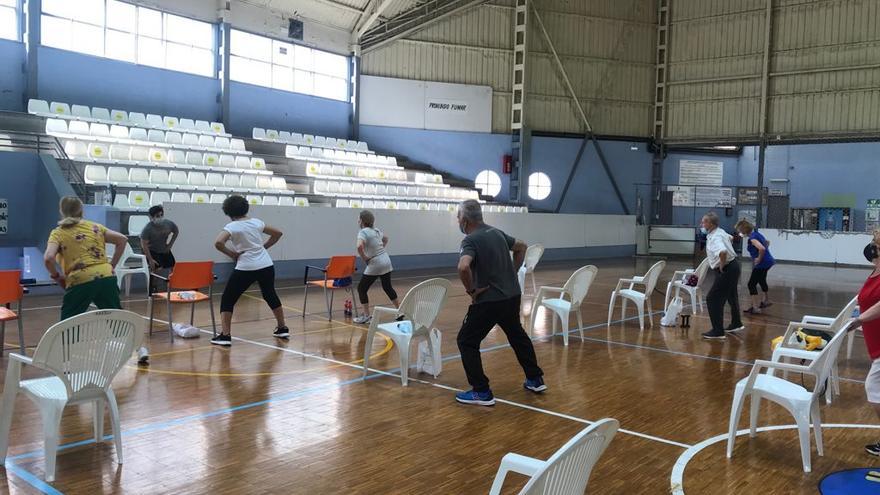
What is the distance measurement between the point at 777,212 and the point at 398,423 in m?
24.0

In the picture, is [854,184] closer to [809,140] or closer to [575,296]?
[809,140]

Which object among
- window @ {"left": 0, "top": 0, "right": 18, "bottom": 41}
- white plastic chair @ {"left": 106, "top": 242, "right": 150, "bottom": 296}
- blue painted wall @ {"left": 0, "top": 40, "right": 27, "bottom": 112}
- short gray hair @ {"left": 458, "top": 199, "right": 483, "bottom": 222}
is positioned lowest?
white plastic chair @ {"left": 106, "top": 242, "right": 150, "bottom": 296}

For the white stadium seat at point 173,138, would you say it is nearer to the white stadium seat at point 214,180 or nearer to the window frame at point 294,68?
the white stadium seat at point 214,180

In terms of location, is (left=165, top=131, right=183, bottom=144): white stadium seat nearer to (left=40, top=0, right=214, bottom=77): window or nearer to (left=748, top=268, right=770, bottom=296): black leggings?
(left=40, top=0, right=214, bottom=77): window

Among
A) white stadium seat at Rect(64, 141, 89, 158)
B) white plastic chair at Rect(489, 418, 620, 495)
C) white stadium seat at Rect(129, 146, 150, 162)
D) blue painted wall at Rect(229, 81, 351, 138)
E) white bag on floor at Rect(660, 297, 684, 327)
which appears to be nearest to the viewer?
white plastic chair at Rect(489, 418, 620, 495)

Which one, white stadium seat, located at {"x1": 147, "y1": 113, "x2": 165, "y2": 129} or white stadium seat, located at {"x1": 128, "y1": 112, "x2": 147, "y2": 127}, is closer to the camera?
white stadium seat, located at {"x1": 128, "y1": 112, "x2": 147, "y2": 127}

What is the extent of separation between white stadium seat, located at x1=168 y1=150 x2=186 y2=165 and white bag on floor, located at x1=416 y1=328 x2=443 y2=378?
12.5 meters

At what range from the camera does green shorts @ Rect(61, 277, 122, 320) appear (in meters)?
5.53

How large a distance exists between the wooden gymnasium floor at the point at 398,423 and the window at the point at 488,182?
58.0 ft

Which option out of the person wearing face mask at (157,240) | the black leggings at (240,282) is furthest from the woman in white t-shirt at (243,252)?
the person wearing face mask at (157,240)

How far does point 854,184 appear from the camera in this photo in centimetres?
2658

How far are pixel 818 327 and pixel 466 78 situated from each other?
68.5 ft

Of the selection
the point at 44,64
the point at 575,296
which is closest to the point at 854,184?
the point at 575,296

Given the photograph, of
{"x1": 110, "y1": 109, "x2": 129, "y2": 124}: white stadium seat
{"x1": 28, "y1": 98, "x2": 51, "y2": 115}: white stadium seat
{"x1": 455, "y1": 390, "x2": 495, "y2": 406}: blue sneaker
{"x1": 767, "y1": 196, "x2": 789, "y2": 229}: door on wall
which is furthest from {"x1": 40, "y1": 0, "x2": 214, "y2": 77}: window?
{"x1": 767, "y1": 196, "x2": 789, "y2": 229}: door on wall
